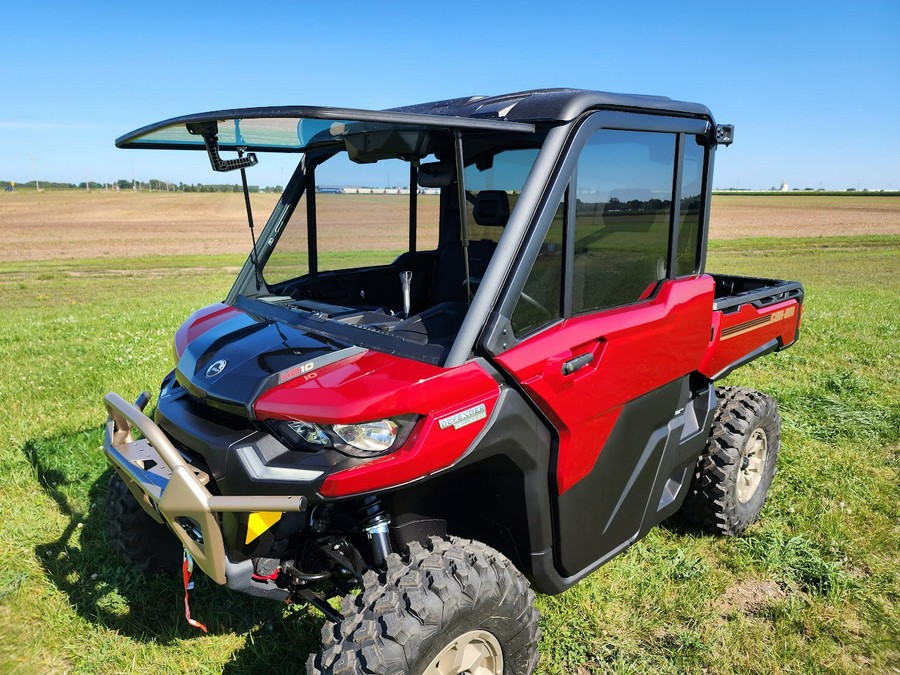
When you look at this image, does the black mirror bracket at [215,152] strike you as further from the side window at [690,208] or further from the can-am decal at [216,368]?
the side window at [690,208]

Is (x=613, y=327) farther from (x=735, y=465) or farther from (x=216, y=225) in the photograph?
(x=216, y=225)

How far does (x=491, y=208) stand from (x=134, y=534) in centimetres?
239

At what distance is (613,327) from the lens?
2.69 meters

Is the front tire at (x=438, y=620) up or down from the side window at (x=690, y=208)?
down

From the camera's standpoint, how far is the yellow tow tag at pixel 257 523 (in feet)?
7.36

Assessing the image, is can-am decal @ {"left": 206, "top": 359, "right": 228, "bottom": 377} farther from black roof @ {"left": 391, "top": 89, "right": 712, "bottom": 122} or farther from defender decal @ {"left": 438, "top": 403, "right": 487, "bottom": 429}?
black roof @ {"left": 391, "top": 89, "right": 712, "bottom": 122}

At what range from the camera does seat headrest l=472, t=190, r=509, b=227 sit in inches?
112

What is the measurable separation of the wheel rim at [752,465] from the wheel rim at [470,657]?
224cm

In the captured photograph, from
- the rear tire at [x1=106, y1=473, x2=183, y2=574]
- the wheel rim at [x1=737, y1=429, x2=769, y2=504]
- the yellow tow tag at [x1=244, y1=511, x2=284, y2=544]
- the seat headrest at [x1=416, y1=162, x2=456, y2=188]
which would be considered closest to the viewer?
the yellow tow tag at [x1=244, y1=511, x2=284, y2=544]

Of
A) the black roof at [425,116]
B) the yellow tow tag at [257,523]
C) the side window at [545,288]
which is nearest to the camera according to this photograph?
the black roof at [425,116]

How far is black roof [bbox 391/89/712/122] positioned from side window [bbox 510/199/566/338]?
0.36 metres

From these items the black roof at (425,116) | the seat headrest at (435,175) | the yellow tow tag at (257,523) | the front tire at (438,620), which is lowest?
the front tire at (438,620)

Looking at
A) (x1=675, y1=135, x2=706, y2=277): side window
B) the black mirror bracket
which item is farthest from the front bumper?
(x1=675, y1=135, x2=706, y2=277): side window

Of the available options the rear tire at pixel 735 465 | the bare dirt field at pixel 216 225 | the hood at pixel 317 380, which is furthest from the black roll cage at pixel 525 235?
the rear tire at pixel 735 465
